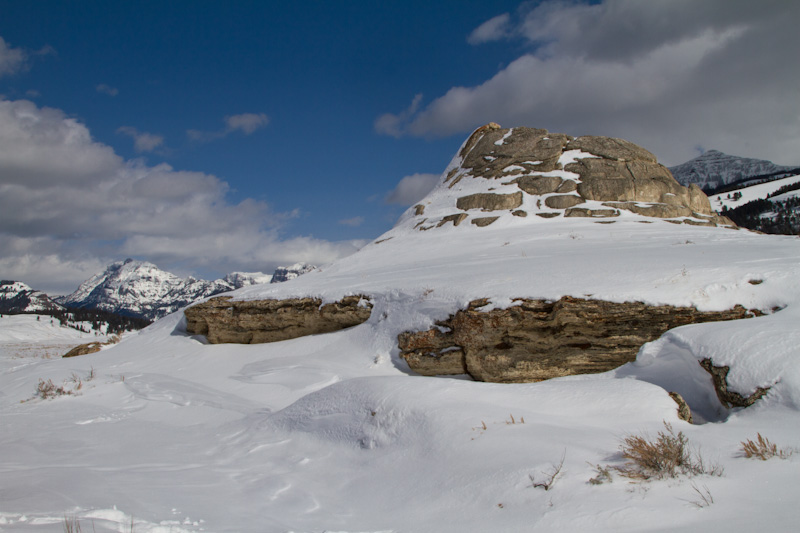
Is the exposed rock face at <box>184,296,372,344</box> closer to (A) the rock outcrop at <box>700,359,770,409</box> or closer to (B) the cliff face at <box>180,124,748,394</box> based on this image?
(B) the cliff face at <box>180,124,748,394</box>

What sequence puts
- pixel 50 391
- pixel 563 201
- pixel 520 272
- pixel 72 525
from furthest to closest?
1. pixel 563 201
2. pixel 520 272
3. pixel 50 391
4. pixel 72 525

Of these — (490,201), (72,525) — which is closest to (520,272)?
(72,525)

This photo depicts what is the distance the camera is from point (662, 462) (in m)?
4.08

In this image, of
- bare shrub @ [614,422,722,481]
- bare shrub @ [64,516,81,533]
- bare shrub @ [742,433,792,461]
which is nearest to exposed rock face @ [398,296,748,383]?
bare shrub @ [742,433,792,461]

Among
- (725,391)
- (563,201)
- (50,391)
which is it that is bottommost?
(725,391)

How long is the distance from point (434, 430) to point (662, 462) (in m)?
2.65

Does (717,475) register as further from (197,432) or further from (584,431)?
(197,432)

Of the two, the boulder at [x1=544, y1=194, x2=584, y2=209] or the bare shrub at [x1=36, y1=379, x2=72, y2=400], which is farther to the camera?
the boulder at [x1=544, y1=194, x2=584, y2=209]

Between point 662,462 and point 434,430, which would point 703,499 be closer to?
point 662,462

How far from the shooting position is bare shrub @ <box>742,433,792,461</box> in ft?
13.5

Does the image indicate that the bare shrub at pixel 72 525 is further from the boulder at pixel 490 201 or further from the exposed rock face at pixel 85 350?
the boulder at pixel 490 201

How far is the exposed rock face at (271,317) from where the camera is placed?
13156 mm

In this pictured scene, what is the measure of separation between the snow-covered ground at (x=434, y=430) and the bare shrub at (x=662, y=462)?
0.35ft

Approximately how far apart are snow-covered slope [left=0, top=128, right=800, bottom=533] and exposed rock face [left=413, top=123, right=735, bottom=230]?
32.6 ft
